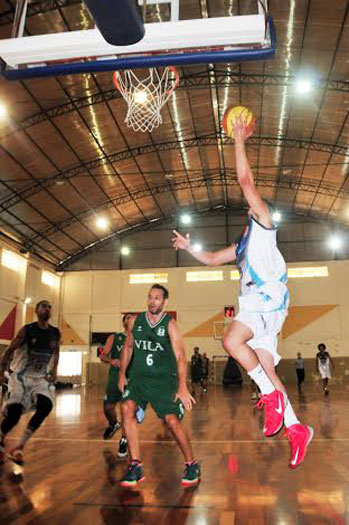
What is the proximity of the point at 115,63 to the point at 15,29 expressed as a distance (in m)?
0.97

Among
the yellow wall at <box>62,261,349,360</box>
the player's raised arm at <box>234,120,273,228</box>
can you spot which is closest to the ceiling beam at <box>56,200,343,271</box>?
the yellow wall at <box>62,261,349,360</box>

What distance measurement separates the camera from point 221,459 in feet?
18.1

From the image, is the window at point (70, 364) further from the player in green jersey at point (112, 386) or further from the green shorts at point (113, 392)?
the green shorts at point (113, 392)

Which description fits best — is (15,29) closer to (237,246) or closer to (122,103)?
(237,246)

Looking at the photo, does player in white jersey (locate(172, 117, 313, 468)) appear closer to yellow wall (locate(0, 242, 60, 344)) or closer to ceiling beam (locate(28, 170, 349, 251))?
yellow wall (locate(0, 242, 60, 344))

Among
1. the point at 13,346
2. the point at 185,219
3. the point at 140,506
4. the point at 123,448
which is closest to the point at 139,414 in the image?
the point at 123,448

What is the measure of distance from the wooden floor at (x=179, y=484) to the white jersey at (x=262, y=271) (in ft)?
5.13

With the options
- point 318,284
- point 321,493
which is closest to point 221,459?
point 321,493

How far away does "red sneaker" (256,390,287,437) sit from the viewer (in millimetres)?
3311

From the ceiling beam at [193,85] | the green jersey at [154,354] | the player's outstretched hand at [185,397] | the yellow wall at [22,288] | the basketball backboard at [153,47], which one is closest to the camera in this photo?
the basketball backboard at [153,47]

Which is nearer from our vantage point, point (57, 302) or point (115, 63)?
point (115, 63)

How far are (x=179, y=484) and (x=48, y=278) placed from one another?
24520 mm

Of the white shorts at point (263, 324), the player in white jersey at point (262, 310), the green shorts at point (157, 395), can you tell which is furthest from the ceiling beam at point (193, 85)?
the white shorts at point (263, 324)

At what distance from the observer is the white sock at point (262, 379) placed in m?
3.46
